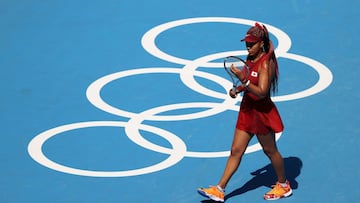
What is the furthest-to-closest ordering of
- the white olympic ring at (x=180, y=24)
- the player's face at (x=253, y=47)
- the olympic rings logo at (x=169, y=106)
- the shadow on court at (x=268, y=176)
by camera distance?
the white olympic ring at (x=180, y=24)
the olympic rings logo at (x=169, y=106)
the shadow on court at (x=268, y=176)
the player's face at (x=253, y=47)

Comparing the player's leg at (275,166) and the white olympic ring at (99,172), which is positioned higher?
the white olympic ring at (99,172)

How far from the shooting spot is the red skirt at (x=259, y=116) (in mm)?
11008

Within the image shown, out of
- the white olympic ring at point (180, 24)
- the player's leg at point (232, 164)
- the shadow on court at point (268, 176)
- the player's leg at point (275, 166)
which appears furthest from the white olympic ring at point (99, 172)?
the white olympic ring at point (180, 24)

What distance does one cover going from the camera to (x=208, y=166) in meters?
12.2

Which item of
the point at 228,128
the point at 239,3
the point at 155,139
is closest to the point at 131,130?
the point at 155,139

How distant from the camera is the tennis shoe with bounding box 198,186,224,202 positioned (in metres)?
Result: 11.2

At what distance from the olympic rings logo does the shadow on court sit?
499mm

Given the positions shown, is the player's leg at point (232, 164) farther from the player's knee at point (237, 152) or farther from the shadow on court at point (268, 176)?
the shadow on court at point (268, 176)

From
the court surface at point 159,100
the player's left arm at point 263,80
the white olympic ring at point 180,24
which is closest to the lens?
the player's left arm at point 263,80

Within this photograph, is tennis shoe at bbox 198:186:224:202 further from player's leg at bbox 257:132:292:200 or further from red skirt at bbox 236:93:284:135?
red skirt at bbox 236:93:284:135

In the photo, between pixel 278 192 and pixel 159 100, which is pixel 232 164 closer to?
pixel 278 192

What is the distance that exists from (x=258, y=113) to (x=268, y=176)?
137 centimetres

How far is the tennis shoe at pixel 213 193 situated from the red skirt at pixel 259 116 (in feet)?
2.84

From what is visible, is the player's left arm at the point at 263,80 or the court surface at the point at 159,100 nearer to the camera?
the player's left arm at the point at 263,80
